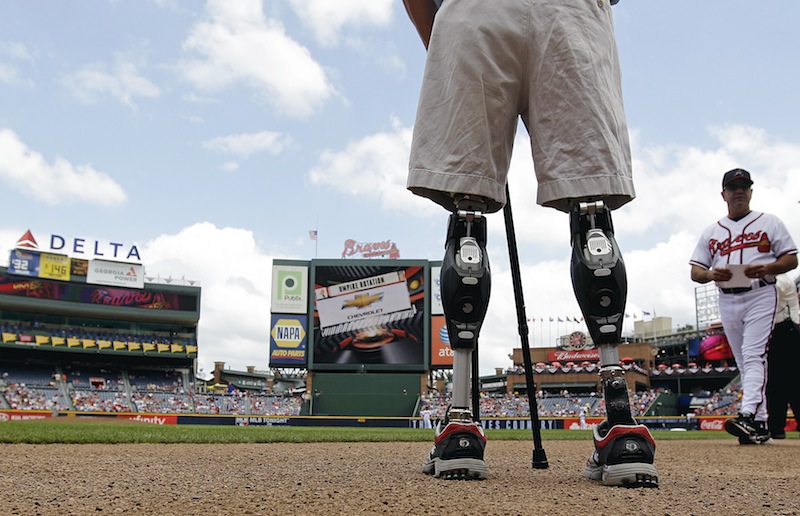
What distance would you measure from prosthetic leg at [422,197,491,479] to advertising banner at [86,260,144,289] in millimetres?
42243

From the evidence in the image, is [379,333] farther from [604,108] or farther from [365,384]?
[604,108]

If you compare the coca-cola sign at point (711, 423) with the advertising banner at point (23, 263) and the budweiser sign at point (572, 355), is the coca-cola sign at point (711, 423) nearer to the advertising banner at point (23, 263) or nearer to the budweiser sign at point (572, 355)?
the budweiser sign at point (572, 355)

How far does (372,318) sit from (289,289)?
4.99 m

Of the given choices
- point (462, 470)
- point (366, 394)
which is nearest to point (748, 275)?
point (462, 470)

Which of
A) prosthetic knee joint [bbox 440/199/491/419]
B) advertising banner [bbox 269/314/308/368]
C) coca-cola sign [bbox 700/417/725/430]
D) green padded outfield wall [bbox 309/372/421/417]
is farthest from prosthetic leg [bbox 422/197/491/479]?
advertising banner [bbox 269/314/308/368]

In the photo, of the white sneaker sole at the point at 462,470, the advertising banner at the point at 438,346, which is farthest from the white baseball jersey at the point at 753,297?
the advertising banner at the point at 438,346

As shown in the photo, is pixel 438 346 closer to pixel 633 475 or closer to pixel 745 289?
pixel 745 289

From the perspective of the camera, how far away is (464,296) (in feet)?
6.24

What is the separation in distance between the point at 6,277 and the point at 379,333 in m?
22.6

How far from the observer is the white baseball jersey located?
13.0 feet

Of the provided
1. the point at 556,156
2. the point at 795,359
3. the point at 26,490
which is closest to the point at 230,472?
the point at 26,490

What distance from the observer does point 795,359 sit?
14.3 feet

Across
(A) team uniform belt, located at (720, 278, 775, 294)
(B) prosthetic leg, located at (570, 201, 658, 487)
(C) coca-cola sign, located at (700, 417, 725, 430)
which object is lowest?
(C) coca-cola sign, located at (700, 417, 725, 430)

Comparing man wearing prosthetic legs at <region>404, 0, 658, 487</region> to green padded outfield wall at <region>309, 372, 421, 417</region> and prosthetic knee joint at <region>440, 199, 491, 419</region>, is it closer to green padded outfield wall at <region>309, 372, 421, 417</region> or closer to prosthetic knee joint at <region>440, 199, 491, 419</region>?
prosthetic knee joint at <region>440, 199, 491, 419</region>
